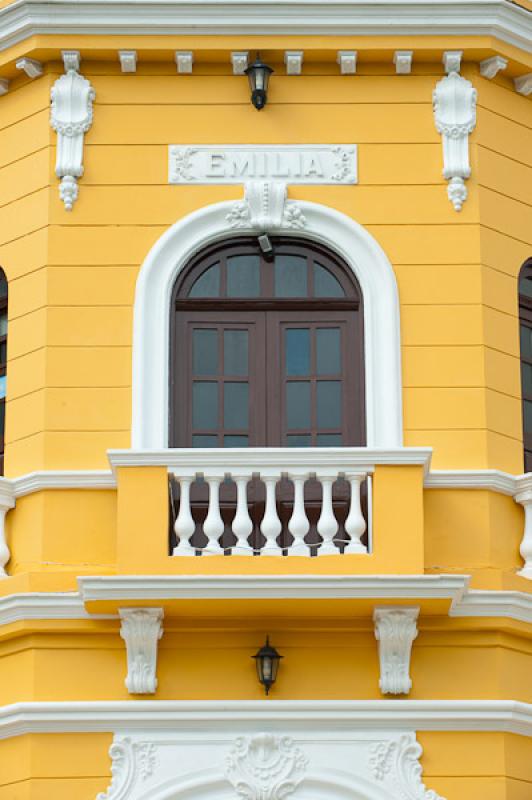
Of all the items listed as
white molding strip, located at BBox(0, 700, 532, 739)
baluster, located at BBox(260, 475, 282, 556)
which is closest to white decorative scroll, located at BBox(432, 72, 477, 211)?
baluster, located at BBox(260, 475, 282, 556)

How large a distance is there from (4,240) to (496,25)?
15.0 feet

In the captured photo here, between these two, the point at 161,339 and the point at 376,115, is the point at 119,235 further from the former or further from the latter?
the point at 376,115

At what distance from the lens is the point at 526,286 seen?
18.4 metres

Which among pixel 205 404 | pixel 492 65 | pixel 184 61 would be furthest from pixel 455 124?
pixel 205 404

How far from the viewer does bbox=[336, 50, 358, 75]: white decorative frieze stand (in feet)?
59.9

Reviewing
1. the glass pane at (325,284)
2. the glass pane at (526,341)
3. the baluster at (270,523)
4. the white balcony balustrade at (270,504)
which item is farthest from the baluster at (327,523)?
the glass pane at (526,341)

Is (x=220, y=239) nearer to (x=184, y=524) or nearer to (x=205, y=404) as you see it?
(x=205, y=404)

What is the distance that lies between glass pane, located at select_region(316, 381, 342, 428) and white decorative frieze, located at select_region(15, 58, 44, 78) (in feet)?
12.1

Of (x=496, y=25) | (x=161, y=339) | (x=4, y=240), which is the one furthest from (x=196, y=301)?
(x=496, y=25)

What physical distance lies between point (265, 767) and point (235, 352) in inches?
140

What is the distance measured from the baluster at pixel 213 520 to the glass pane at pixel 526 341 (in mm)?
3284

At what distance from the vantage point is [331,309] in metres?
17.9

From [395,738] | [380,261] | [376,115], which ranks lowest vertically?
[395,738]

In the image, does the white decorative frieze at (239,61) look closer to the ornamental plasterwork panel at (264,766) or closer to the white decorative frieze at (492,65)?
the white decorative frieze at (492,65)
